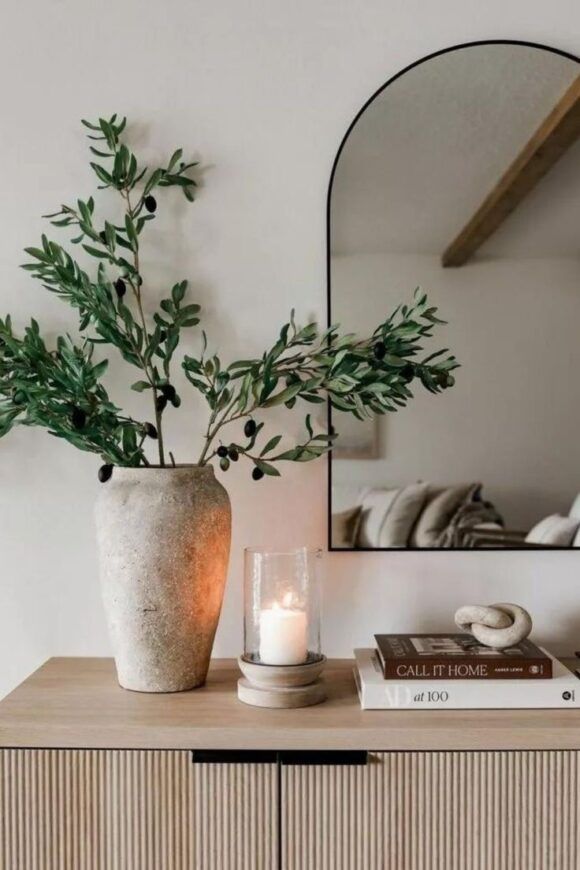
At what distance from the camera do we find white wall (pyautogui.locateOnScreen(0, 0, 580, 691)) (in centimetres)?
171

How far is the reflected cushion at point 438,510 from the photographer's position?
171cm

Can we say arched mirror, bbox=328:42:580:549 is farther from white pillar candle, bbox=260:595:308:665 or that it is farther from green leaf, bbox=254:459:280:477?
white pillar candle, bbox=260:595:308:665

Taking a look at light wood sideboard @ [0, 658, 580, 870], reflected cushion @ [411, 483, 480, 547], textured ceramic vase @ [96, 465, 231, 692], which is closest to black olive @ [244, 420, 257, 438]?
textured ceramic vase @ [96, 465, 231, 692]

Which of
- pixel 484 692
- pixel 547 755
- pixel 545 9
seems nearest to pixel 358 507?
pixel 484 692

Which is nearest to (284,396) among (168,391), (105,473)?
(168,391)

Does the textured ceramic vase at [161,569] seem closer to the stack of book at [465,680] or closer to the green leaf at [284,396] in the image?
the green leaf at [284,396]

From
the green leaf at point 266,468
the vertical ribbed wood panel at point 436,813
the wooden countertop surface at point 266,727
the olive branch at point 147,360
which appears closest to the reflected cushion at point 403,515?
the olive branch at point 147,360

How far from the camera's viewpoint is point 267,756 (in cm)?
130

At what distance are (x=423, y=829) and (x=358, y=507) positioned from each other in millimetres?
585

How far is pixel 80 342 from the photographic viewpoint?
1.72m

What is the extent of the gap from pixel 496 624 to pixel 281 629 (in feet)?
1.14

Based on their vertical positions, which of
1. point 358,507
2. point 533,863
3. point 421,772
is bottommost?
point 533,863

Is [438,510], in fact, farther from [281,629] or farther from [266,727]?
[266,727]

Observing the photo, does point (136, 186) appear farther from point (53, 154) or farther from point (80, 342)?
point (80, 342)
